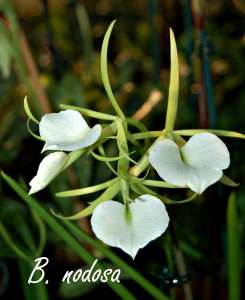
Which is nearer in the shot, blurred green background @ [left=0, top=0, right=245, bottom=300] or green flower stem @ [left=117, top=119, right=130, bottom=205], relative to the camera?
green flower stem @ [left=117, top=119, right=130, bottom=205]

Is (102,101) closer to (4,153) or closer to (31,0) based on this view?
(4,153)

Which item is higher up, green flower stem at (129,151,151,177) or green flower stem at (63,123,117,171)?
green flower stem at (63,123,117,171)

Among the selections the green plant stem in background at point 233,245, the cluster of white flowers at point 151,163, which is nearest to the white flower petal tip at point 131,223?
the cluster of white flowers at point 151,163

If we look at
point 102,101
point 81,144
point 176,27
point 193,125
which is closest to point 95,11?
point 176,27

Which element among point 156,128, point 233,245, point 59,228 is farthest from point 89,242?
point 156,128

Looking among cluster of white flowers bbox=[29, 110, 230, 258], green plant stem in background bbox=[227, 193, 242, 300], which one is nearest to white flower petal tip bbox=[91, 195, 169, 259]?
cluster of white flowers bbox=[29, 110, 230, 258]

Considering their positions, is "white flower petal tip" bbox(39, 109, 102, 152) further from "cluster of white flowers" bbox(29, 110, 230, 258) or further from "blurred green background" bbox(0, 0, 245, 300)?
"blurred green background" bbox(0, 0, 245, 300)

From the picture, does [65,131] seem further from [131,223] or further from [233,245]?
[233,245]
